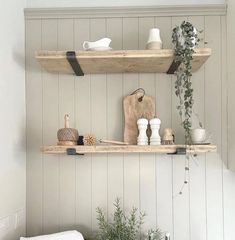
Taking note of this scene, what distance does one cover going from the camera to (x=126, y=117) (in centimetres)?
205

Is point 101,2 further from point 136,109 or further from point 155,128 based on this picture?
point 155,128

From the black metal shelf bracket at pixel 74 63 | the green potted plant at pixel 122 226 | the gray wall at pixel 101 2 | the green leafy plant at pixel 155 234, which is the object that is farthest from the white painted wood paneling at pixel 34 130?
the green leafy plant at pixel 155 234

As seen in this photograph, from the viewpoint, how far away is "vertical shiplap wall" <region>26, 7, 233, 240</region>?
205cm

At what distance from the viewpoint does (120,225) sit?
1888mm

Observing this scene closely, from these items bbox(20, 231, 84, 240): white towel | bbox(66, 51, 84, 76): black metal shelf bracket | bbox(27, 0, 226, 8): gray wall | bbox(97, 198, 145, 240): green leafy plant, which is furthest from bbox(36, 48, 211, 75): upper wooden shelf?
bbox(20, 231, 84, 240): white towel

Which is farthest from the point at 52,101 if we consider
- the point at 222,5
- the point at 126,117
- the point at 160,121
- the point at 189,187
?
the point at 222,5

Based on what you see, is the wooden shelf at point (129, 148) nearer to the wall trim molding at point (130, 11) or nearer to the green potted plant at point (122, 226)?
the green potted plant at point (122, 226)

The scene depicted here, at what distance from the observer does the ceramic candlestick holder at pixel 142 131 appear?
6.30 feet

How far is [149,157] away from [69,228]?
63 centimetres

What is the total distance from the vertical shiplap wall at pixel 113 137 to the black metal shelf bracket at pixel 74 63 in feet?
0.23

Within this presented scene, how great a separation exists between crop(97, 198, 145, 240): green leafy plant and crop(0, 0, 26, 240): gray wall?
47 centimetres

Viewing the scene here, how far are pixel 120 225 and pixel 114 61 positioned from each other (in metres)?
0.88

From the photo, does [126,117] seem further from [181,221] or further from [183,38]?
[181,221]

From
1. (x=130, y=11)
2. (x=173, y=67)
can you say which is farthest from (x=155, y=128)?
(x=130, y=11)
